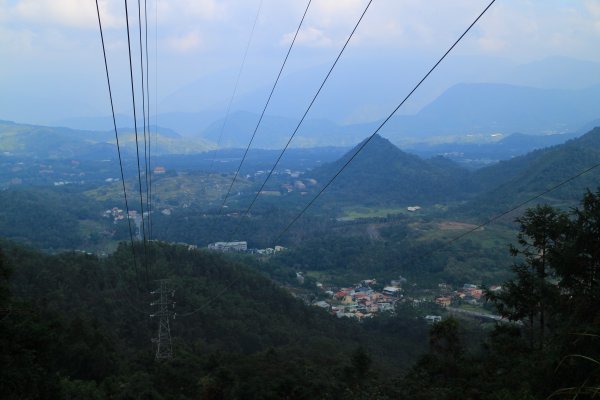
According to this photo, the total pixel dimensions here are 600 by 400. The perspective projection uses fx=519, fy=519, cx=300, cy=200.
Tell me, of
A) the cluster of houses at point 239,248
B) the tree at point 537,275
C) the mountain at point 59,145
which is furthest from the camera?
the mountain at point 59,145

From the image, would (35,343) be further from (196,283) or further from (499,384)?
(196,283)

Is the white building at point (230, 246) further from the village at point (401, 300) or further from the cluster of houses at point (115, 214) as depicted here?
the cluster of houses at point (115, 214)

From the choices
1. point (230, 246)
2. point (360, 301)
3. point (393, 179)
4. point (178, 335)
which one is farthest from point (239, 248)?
point (393, 179)

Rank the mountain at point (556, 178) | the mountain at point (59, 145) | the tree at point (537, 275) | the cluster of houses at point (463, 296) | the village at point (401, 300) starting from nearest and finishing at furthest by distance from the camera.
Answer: the tree at point (537, 275) < the village at point (401, 300) < the cluster of houses at point (463, 296) < the mountain at point (556, 178) < the mountain at point (59, 145)

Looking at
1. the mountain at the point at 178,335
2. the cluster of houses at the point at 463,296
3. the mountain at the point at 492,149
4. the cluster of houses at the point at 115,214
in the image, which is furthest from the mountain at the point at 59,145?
the cluster of houses at the point at 463,296

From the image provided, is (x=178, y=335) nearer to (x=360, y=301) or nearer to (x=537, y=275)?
(x=360, y=301)

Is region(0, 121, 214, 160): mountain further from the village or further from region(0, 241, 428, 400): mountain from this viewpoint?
region(0, 241, 428, 400): mountain

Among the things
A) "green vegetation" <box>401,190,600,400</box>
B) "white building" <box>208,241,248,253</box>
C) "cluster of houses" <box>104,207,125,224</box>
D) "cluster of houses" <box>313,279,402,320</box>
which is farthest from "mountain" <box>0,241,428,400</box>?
"cluster of houses" <box>104,207,125,224</box>
